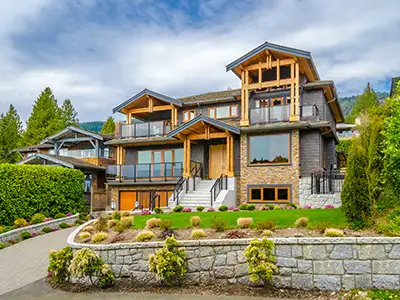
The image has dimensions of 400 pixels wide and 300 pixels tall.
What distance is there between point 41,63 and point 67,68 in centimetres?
215

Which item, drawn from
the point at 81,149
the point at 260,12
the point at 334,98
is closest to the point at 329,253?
the point at 260,12

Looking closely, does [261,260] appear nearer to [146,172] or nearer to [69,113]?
[146,172]

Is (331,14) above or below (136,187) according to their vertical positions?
above

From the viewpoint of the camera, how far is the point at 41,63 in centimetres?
2238

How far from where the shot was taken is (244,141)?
→ 20453 mm

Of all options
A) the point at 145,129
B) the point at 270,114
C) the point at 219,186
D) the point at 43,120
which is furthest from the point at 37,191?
the point at 43,120

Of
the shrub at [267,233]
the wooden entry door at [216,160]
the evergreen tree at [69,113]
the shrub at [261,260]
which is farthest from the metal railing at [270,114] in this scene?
the evergreen tree at [69,113]

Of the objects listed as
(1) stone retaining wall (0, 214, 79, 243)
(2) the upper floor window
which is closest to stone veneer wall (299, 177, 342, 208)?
(2) the upper floor window

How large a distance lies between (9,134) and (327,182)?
36.7m

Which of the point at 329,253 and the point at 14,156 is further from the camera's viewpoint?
the point at 14,156

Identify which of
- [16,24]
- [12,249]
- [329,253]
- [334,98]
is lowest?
[12,249]

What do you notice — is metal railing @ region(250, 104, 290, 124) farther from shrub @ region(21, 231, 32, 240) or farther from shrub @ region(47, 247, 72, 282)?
shrub @ region(47, 247, 72, 282)

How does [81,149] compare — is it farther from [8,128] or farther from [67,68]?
[8,128]

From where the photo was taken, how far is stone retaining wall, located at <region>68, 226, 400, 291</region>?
7.14 metres
